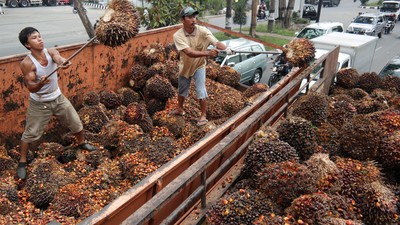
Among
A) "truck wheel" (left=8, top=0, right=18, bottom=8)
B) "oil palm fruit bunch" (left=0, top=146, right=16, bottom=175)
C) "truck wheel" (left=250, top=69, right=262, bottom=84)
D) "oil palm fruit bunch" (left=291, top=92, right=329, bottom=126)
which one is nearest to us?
"oil palm fruit bunch" (left=0, top=146, right=16, bottom=175)

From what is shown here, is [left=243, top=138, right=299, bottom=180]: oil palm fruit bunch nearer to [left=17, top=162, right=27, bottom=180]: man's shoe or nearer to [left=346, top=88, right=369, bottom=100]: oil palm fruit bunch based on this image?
[left=17, top=162, right=27, bottom=180]: man's shoe

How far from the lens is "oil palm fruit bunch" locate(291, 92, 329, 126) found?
3.99 metres

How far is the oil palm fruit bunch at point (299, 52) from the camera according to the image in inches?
183

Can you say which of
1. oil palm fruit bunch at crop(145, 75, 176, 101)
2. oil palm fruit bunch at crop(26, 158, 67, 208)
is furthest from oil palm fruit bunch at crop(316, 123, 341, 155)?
oil palm fruit bunch at crop(26, 158, 67, 208)

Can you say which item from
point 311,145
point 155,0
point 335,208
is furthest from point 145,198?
point 155,0

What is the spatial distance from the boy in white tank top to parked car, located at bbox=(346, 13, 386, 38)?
76.0ft

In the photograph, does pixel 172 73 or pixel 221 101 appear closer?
pixel 221 101

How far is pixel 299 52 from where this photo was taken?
4.64 metres

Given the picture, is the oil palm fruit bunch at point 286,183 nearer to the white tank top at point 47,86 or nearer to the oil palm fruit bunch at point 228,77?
the white tank top at point 47,86

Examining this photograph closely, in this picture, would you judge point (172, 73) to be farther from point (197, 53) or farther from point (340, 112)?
point (340, 112)

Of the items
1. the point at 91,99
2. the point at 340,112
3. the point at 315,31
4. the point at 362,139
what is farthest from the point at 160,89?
the point at 315,31

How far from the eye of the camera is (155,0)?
11039mm

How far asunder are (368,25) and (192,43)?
22834mm

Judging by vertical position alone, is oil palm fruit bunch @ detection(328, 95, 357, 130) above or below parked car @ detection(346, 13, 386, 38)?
above
